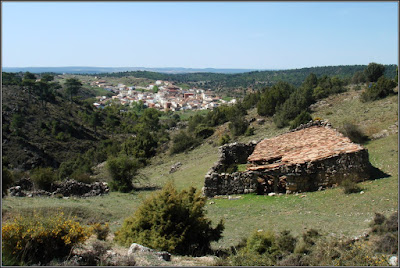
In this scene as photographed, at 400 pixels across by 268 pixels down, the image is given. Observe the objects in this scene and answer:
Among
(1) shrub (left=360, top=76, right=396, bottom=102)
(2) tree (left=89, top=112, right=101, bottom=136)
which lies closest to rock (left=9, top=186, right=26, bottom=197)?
(1) shrub (left=360, top=76, right=396, bottom=102)

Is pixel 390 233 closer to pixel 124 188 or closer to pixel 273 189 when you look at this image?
pixel 273 189

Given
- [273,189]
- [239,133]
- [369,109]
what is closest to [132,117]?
[239,133]

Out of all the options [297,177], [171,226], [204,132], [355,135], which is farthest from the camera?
[204,132]

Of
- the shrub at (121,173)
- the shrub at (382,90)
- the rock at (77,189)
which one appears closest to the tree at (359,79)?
the shrub at (382,90)

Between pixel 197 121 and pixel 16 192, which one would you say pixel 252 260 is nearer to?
pixel 16 192

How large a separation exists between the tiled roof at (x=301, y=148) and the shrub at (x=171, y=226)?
6958 millimetres

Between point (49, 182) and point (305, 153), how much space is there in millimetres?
15481

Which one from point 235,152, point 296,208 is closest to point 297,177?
point 296,208

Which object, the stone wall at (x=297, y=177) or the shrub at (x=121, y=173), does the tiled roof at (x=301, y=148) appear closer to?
the stone wall at (x=297, y=177)

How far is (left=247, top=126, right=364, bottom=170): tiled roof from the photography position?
15.3m

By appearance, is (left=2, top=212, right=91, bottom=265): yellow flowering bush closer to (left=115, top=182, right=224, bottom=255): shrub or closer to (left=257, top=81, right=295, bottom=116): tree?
(left=115, top=182, right=224, bottom=255): shrub

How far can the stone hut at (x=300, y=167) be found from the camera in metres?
14.6

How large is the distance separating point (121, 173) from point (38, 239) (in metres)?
15.2

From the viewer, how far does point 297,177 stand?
15.2 m
